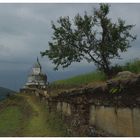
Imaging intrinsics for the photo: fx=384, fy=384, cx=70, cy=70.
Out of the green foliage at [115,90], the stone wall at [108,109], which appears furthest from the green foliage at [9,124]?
the green foliage at [115,90]

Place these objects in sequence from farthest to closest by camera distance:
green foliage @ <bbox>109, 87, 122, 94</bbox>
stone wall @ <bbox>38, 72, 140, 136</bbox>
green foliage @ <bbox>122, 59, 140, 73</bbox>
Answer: green foliage @ <bbox>122, 59, 140, 73</bbox>, green foliage @ <bbox>109, 87, 122, 94</bbox>, stone wall @ <bbox>38, 72, 140, 136</bbox>

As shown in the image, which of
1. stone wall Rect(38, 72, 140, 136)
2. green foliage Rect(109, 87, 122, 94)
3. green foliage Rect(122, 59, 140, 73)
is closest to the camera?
stone wall Rect(38, 72, 140, 136)

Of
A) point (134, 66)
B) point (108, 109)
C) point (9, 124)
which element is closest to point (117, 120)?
point (108, 109)

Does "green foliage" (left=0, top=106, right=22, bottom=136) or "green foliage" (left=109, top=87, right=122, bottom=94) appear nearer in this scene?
"green foliage" (left=109, top=87, right=122, bottom=94)

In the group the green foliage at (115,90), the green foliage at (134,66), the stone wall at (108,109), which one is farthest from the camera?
the green foliage at (134,66)

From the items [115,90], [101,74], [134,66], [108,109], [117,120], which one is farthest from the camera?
[101,74]

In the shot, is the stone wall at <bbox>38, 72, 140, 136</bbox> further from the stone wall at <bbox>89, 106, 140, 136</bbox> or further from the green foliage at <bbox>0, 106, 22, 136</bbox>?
the green foliage at <bbox>0, 106, 22, 136</bbox>

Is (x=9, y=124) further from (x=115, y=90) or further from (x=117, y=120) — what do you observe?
(x=115, y=90)

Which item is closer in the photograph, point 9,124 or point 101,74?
point 9,124

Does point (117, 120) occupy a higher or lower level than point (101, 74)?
lower

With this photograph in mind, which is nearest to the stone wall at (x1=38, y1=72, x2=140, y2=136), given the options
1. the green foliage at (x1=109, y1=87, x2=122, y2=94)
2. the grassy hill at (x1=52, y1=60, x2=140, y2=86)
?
the green foliage at (x1=109, y1=87, x2=122, y2=94)

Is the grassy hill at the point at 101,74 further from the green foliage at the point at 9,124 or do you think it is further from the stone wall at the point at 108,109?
the green foliage at the point at 9,124

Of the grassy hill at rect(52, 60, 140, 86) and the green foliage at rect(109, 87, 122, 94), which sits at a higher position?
the grassy hill at rect(52, 60, 140, 86)

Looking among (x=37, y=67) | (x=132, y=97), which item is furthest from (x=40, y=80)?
(x=132, y=97)
